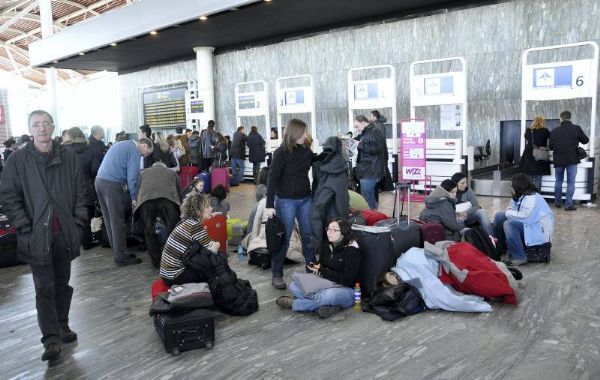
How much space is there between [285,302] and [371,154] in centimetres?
334

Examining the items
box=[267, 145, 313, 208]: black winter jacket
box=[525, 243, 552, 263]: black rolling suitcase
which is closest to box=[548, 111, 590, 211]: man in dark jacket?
box=[525, 243, 552, 263]: black rolling suitcase

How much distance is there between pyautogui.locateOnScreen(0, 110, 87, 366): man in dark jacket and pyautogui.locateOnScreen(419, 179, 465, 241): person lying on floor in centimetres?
335

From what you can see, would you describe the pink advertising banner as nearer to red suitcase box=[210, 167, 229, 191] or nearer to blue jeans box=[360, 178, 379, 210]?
blue jeans box=[360, 178, 379, 210]

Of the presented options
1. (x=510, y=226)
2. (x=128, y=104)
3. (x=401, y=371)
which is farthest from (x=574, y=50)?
(x=128, y=104)

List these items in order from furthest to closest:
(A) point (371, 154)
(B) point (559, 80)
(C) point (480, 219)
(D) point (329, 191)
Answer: (B) point (559, 80) → (A) point (371, 154) → (C) point (480, 219) → (D) point (329, 191)

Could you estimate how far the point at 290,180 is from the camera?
15.5 feet

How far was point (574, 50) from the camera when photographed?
10.0 meters

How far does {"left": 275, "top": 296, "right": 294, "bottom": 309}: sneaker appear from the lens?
4.31 metres

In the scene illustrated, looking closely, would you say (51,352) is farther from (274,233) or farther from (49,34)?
(49,34)

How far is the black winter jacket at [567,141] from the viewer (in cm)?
813

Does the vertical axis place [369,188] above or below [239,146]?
below

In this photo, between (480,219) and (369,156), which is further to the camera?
(369,156)

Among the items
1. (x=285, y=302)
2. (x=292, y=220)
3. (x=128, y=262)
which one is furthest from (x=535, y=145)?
(x=128, y=262)

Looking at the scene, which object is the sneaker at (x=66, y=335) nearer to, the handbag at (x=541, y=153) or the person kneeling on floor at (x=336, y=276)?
the person kneeling on floor at (x=336, y=276)
